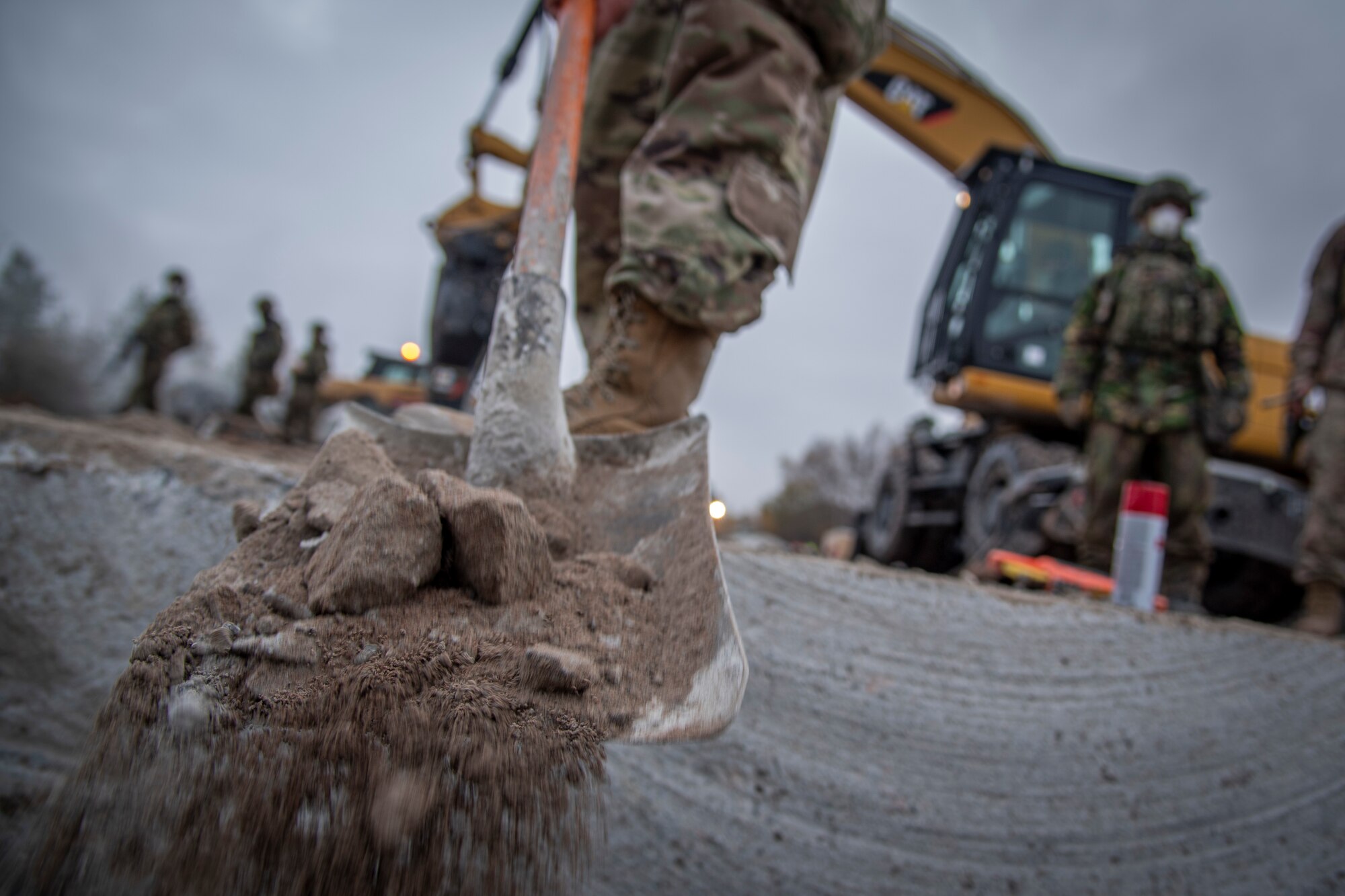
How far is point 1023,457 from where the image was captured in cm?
441

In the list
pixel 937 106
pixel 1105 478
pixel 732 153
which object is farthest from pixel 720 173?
pixel 937 106

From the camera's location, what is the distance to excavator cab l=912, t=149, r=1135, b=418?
4.96m

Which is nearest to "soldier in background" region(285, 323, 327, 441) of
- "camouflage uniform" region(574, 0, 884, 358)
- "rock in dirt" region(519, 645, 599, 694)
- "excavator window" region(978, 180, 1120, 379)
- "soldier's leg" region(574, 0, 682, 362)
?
"excavator window" region(978, 180, 1120, 379)

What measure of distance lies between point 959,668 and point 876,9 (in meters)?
1.44

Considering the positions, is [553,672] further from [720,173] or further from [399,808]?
[720,173]

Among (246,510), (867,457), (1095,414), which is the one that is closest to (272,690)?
(246,510)

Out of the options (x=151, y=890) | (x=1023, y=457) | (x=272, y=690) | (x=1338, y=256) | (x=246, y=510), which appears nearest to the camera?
(x=151, y=890)

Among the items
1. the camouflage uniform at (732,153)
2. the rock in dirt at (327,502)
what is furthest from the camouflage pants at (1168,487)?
the rock in dirt at (327,502)

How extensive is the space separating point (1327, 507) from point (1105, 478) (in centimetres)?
73

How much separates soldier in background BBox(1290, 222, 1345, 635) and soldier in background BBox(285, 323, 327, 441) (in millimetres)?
10978

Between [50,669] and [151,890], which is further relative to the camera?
[50,669]

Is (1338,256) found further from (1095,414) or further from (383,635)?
(383,635)

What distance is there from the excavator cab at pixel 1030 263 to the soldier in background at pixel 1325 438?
1.76 meters

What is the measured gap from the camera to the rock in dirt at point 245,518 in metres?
0.92
